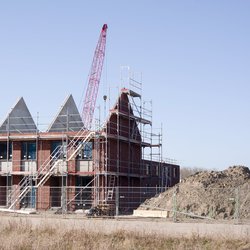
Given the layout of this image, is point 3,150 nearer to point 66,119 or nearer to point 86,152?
point 66,119

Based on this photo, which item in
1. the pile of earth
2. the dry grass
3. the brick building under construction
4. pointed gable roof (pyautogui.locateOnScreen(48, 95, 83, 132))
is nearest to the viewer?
the dry grass

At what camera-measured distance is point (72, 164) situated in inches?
1731

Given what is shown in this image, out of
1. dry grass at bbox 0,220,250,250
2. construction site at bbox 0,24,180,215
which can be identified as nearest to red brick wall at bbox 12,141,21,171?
construction site at bbox 0,24,180,215

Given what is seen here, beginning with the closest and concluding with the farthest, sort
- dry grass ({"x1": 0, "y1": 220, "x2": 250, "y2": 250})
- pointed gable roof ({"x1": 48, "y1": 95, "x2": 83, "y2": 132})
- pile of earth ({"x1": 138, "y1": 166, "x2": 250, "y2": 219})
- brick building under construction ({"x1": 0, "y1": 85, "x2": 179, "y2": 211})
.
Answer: dry grass ({"x1": 0, "y1": 220, "x2": 250, "y2": 250}) < pile of earth ({"x1": 138, "y1": 166, "x2": 250, "y2": 219}) < brick building under construction ({"x1": 0, "y1": 85, "x2": 179, "y2": 211}) < pointed gable roof ({"x1": 48, "y1": 95, "x2": 83, "y2": 132})

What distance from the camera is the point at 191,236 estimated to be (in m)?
22.8

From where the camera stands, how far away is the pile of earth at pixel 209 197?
3684 cm

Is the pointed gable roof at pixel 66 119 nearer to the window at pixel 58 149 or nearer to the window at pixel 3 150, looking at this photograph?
the window at pixel 58 149

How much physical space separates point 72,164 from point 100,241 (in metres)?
22.2

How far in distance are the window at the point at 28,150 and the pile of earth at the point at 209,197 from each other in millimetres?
10461

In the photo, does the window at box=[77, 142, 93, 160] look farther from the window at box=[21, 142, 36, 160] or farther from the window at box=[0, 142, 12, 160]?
the window at box=[0, 142, 12, 160]

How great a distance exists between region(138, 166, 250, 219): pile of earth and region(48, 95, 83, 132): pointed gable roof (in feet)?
37.2

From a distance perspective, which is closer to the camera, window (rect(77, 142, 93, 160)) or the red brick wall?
window (rect(77, 142, 93, 160))

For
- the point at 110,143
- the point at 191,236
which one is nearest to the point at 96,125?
the point at 110,143

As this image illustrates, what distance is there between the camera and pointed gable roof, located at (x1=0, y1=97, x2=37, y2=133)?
1932 inches
